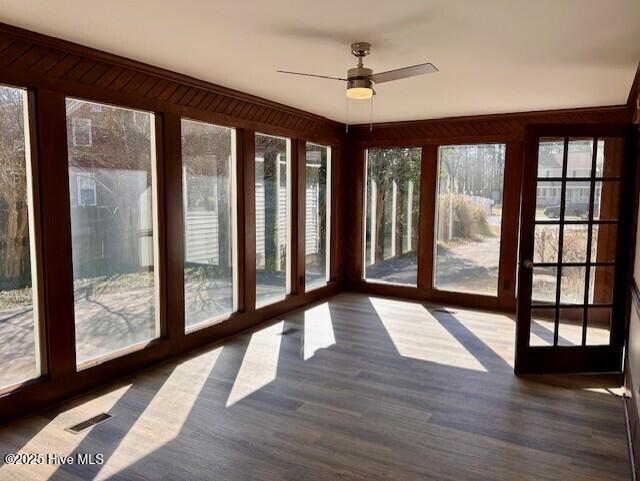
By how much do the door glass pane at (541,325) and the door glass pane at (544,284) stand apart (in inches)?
3.6

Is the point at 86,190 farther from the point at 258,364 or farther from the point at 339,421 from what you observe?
the point at 339,421

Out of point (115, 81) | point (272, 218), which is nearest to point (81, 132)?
point (115, 81)

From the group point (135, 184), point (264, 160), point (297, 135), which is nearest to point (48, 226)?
point (135, 184)

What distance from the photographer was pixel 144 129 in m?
3.96

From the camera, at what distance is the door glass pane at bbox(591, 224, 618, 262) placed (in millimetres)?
3912

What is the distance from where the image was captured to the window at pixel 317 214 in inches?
249

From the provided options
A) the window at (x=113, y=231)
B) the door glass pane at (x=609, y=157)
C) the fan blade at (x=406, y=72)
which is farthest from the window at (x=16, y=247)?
the door glass pane at (x=609, y=157)

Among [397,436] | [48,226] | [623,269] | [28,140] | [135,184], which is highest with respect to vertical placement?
[28,140]

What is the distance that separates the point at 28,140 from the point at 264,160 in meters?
2.57

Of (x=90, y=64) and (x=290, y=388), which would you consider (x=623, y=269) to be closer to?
(x=290, y=388)

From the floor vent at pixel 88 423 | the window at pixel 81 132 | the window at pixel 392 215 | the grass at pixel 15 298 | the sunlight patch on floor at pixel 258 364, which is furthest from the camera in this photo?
the window at pixel 392 215

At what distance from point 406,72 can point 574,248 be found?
6.73ft

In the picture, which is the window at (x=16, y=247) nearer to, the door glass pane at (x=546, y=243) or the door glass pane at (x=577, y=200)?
the door glass pane at (x=546, y=243)

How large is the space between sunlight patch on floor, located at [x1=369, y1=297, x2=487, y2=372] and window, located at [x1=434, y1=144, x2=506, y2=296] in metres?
0.71
